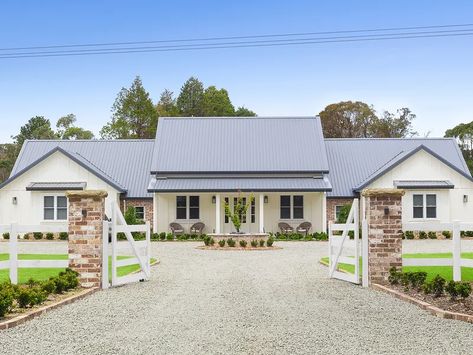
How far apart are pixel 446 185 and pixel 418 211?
2.03 m

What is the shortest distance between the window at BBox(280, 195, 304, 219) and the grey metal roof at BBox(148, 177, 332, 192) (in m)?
1.10

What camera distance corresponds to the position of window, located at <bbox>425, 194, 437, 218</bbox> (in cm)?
3731

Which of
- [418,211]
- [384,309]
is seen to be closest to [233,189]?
[418,211]

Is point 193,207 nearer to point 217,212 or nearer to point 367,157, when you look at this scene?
point 217,212

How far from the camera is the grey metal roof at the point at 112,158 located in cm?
3906

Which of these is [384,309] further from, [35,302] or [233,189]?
[233,189]

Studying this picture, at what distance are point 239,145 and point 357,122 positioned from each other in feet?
122

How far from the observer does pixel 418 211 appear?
3734 cm

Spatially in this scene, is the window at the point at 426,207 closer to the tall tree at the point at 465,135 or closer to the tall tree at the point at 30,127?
the tall tree at the point at 465,135

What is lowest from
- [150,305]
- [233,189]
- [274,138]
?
[150,305]

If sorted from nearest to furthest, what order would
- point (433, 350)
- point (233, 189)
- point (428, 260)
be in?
point (433, 350) → point (428, 260) → point (233, 189)

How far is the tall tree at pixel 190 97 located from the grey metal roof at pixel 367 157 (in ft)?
137

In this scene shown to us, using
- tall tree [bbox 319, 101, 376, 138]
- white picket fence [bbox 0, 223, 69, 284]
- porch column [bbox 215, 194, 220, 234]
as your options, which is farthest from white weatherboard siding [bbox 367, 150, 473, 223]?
tall tree [bbox 319, 101, 376, 138]

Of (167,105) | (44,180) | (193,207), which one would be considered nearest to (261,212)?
(193,207)
